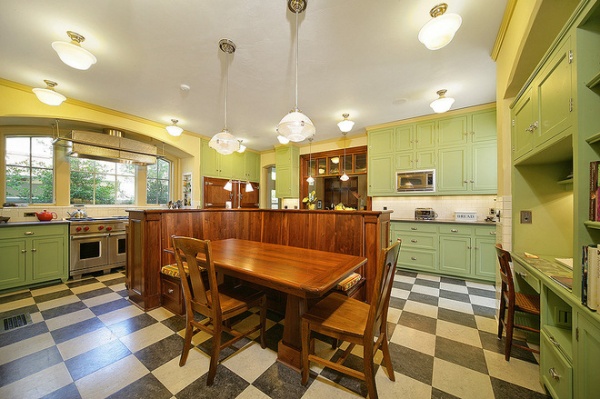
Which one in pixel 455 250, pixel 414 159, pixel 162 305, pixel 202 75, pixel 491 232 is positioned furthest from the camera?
pixel 414 159

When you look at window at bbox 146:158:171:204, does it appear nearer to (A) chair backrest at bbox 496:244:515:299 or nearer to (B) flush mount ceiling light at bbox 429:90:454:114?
(B) flush mount ceiling light at bbox 429:90:454:114

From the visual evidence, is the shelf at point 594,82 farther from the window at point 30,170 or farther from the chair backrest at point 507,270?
the window at point 30,170

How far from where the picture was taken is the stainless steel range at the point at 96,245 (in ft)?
10.9

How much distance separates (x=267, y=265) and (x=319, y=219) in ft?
3.85

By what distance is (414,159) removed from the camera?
4031 millimetres

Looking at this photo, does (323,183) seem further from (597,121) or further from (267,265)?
(597,121)

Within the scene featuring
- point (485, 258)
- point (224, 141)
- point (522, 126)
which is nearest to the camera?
point (522, 126)

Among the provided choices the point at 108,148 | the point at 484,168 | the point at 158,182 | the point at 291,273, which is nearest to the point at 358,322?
the point at 291,273

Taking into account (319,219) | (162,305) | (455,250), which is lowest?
(162,305)

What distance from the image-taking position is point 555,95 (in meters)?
1.28

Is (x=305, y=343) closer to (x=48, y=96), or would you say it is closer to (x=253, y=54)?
(x=253, y=54)

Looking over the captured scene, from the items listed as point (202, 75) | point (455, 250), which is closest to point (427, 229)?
point (455, 250)

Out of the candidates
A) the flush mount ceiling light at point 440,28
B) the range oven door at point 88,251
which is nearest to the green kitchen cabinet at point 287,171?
the range oven door at point 88,251

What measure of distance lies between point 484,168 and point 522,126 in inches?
81.5
